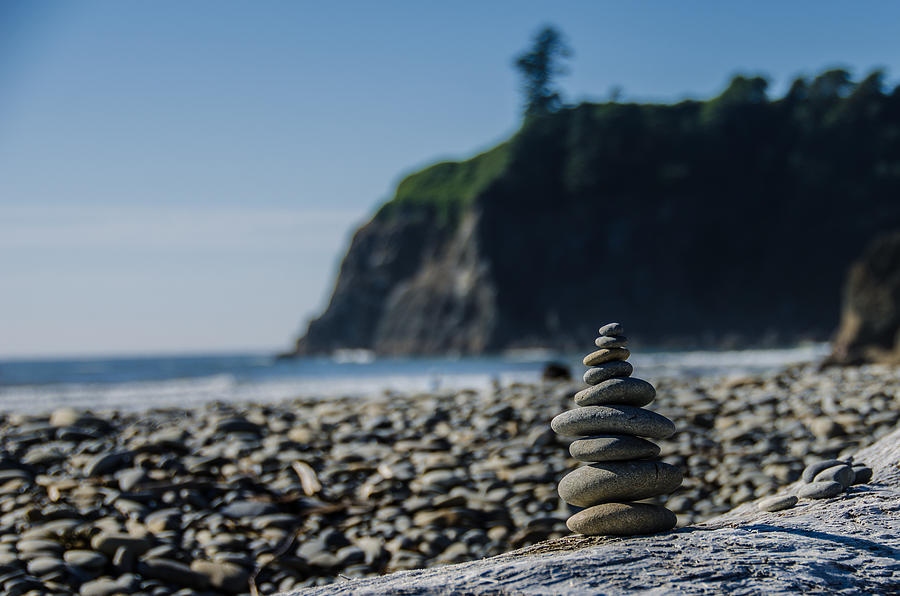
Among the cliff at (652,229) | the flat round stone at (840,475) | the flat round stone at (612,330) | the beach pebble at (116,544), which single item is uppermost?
the cliff at (652,229)

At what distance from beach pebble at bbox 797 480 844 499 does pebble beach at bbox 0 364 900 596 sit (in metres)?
1.82

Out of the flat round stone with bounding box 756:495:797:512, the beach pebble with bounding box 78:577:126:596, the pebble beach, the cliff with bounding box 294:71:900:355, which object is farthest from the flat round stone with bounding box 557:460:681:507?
the cliff with bounding box 294:71:900:355

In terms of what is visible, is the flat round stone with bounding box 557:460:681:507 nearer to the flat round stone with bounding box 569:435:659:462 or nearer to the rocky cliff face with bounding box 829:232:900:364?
the flat round stone with bounding box 569:435:659:462

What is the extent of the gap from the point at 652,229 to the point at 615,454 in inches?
2778

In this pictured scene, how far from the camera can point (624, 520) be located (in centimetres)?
332

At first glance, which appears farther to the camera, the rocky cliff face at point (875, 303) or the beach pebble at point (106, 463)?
the rocky cliff face at point (875, 303)

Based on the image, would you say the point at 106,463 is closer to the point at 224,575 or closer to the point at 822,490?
the point at 224,575

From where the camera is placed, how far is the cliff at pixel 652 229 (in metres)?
68.4

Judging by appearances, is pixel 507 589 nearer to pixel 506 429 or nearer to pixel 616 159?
pixel 506 429

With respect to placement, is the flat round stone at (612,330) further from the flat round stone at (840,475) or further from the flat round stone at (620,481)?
the flat round stone at (840,475)

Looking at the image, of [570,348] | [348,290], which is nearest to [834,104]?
[570,348]

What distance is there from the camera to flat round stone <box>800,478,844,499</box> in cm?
379

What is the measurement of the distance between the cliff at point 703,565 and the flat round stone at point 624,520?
6 centimetres

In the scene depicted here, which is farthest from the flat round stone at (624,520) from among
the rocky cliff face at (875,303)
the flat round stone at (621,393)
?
the rocky cliff face at (875,303)
